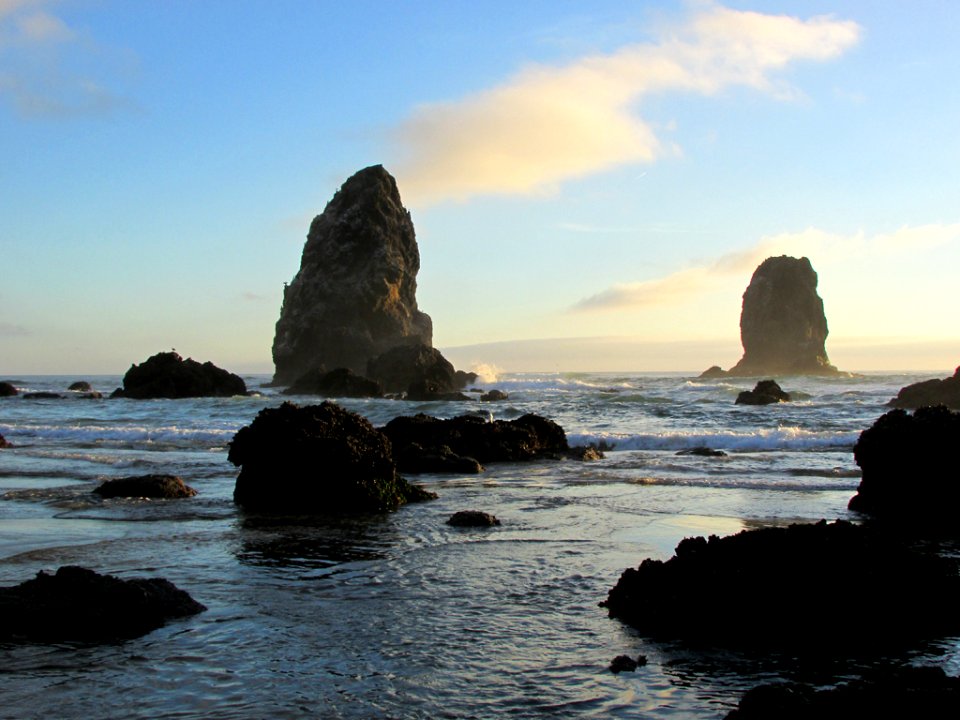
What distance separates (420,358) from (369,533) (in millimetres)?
49786

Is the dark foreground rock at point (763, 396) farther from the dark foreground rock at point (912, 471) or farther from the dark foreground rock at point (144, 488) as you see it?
the dark foreground rock at point (144, 488)

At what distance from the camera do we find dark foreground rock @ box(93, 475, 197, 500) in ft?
37.5

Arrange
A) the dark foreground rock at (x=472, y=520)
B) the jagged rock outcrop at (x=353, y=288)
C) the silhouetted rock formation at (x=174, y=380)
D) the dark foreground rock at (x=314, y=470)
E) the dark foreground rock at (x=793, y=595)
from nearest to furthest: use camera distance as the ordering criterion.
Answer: the dark foreground rock at (x=793, y=595) < the dark foreground rock at (x=472, y=520) < the dark foreground rock at (x=314, y=470) < the silhouetted rock formation at (x=174, y=380) < the jagged rock outcrop at (x=353, y=288)

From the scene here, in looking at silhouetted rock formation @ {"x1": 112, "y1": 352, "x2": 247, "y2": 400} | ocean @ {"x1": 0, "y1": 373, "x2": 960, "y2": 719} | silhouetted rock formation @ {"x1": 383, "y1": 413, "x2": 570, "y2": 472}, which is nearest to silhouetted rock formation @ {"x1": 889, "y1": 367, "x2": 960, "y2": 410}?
silhouetted rock formation @ {"x1": 383, "y1": 413, "x2": 570, "y2": 472}

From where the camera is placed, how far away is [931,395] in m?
35.2

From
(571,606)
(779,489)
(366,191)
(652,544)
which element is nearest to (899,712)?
(571,606)

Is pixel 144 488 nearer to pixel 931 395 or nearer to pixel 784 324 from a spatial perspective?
pixel 931 395

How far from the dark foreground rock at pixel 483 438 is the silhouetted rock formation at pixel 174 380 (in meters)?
Answer: 31.3

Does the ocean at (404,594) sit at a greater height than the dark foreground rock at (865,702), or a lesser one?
lesser

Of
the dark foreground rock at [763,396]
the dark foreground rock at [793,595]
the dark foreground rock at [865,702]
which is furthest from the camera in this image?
the dark foreground rock at [763,396]

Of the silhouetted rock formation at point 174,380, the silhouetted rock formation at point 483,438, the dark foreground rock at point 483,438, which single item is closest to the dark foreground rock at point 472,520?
the silhouetted rock formation at point 483,438

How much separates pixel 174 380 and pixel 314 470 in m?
39.6

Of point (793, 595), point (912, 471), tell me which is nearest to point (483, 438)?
point (912, 471)

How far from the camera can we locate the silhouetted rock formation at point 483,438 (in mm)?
17922
